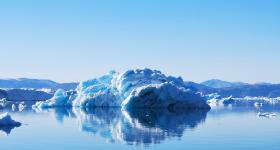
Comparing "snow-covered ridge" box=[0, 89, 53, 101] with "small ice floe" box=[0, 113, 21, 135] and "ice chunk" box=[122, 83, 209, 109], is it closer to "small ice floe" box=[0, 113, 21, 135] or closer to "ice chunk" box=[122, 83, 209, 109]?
"ice chunk" box=[122, 83, 209, 109]

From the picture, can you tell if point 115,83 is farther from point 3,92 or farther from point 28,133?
point 3,92

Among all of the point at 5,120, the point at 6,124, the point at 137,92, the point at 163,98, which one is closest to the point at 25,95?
the point at 163,98

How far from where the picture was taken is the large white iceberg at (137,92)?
42.7m

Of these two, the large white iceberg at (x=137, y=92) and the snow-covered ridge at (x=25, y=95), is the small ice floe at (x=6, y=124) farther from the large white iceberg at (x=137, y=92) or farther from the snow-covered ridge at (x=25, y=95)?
the snow-covered ridge at (x=25, y=95)

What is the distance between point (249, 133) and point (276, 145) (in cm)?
471

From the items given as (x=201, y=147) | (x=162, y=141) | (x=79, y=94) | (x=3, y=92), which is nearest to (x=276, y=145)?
(x=201, y=147)

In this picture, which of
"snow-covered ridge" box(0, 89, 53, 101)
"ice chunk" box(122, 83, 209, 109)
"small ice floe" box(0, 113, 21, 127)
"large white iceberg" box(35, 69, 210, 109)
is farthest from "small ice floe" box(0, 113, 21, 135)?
"snow-covered ridge" box(0, 89, 53, 101)

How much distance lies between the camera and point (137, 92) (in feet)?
139

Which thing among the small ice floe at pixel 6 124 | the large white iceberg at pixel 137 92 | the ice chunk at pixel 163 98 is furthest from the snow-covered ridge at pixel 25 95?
the small ice floe at pixel 6 124

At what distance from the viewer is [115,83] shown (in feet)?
155

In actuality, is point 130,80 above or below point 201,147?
above

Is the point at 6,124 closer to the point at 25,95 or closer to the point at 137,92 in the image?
the point at 137,92

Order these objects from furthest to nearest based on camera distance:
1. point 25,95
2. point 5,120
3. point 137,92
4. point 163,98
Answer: point 25,95 → point 163,98 → point 137,92 → point 5,120

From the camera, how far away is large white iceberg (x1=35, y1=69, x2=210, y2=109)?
1682 inches
